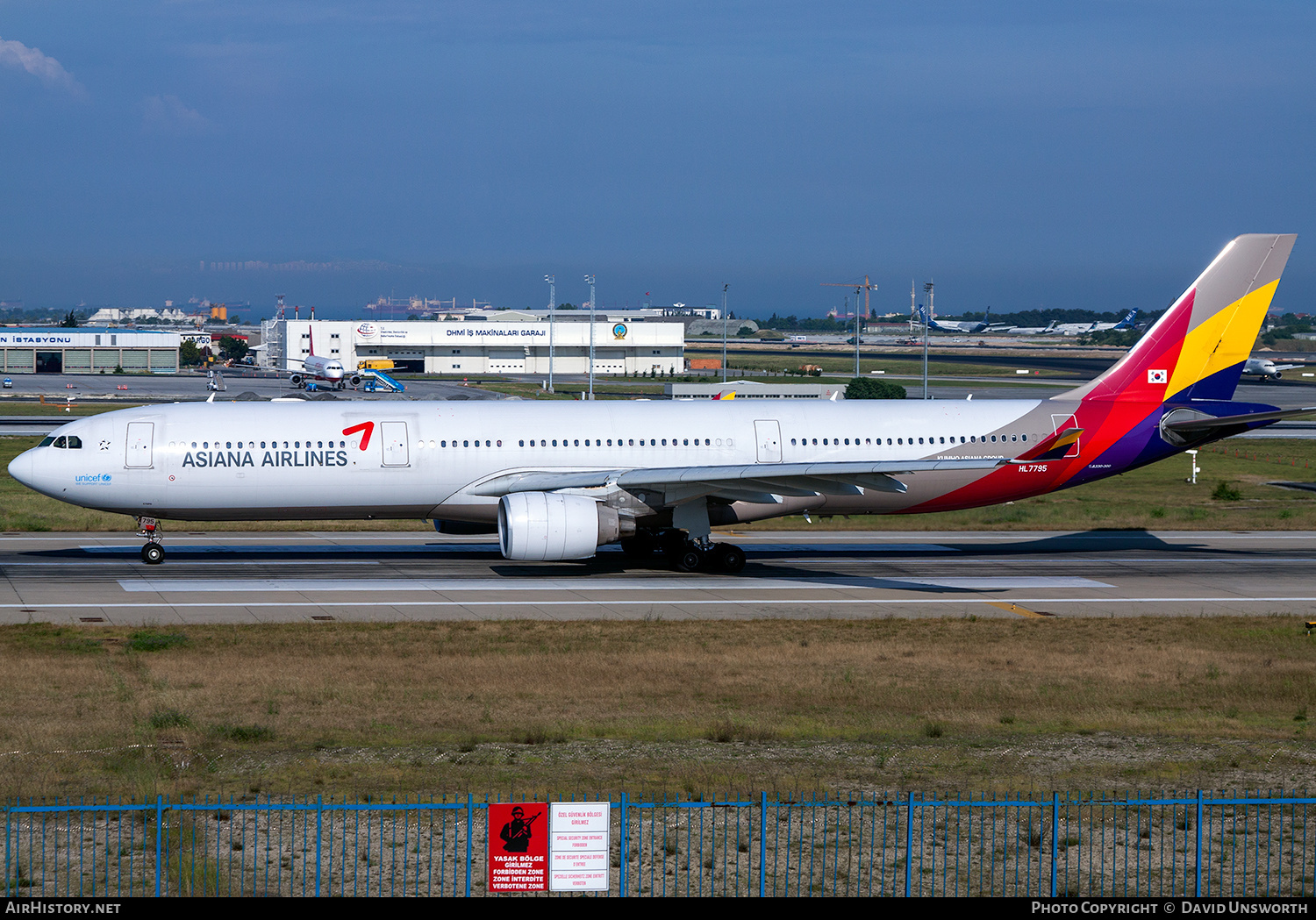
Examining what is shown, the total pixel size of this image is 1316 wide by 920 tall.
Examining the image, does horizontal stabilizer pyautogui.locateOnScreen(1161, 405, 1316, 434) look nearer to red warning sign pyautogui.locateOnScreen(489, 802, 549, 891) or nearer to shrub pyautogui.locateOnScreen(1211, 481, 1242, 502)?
shrub pyautogui.locateOnScreen(1211, 481, 1242, 502)

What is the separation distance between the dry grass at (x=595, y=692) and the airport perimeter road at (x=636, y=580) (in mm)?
2226

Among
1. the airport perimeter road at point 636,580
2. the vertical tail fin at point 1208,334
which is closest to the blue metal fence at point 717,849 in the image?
the airport perimeter road at point 636,580

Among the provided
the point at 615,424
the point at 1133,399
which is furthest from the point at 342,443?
the point at 1133,399

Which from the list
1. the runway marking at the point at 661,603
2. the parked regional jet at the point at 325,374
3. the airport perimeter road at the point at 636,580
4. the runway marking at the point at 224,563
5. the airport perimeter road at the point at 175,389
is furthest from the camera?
the parked regional jet at the point at 325,374

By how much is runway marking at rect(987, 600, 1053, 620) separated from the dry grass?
125cm

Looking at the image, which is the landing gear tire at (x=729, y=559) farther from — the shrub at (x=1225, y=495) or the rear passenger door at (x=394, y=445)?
the shrub at (x=1225, y=495)

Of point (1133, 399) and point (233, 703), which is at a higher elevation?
point (1133, 399)

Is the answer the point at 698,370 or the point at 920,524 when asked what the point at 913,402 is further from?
the point at 698,370

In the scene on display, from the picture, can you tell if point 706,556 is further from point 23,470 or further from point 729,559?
point 23,470

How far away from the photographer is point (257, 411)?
121 feet

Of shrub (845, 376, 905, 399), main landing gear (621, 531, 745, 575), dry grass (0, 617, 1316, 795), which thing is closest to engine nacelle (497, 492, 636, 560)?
main landing gear (621, 531, 745, 575)

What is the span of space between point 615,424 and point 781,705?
56.7 feet

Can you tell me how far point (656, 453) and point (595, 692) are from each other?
1588 cm

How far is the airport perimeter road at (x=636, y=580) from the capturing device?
3159 centimetres
